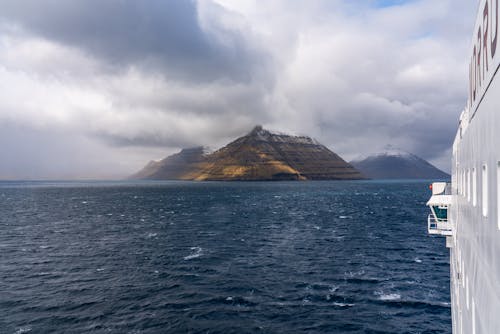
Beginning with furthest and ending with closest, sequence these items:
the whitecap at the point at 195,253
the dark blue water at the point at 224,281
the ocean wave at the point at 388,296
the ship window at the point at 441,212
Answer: the whitecap at the point at 195,253, the ocean wave at the point at 388,296, the ship window at the point at 441,212, the dark blue water at the point at 224,281

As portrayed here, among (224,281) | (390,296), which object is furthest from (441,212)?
(224,281)

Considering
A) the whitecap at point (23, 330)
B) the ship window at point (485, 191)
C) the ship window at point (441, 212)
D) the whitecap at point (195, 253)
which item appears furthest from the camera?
the whitecap at point (195, 253)

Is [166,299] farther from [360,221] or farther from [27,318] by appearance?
[360,221]

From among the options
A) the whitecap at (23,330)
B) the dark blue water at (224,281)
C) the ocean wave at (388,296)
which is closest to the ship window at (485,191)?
the dark blue water at (224,281)

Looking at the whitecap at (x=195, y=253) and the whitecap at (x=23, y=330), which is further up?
the whitecap at (x=195, y=253)

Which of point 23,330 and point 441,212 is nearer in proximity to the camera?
point 23,330

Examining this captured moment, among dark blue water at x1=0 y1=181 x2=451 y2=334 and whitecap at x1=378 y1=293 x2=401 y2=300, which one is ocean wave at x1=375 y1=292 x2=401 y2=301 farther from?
dark blue water at x1=0 y1=181 x2=451 y2=334

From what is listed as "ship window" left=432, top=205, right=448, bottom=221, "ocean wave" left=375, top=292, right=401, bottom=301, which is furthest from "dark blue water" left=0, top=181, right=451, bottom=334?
"ship window" left=432, top=205, right=448, bottom=221

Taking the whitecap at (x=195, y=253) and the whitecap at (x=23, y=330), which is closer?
the whitecap at (x=23, y=330)

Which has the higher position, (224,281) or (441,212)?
(441,212)

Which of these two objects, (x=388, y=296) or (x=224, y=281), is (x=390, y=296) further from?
(x=224, y=281)

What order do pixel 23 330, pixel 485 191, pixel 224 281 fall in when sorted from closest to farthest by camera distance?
pixel 485 191 → pixel 23 330 → pixel 224 281

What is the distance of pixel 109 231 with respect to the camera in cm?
7831

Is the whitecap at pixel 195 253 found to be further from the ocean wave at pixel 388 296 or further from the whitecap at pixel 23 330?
the ocean wave at pixel 388 296
